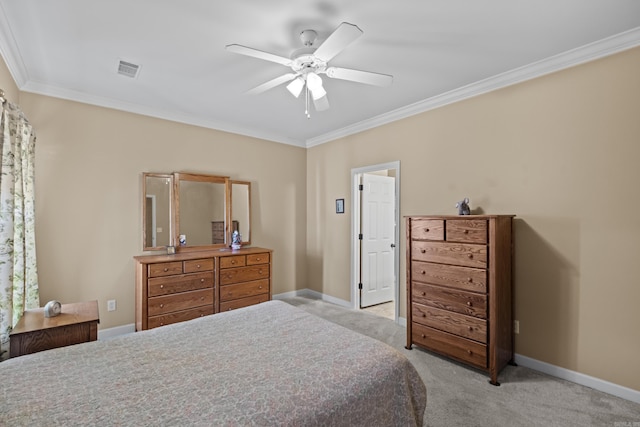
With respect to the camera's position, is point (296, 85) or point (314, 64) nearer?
point (314, 64)

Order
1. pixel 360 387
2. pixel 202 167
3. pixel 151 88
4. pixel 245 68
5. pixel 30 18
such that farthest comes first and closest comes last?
pixel 202 167 < pixel 151 88 < pixel 245 68 < pixel 30 18 < pixel 360 387

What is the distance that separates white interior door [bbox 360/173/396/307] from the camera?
448 cm

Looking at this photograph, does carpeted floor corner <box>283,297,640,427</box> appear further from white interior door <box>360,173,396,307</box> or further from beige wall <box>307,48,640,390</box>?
white interior door <box>360,173,396,307</box>

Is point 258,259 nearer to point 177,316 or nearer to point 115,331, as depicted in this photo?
point 177,316

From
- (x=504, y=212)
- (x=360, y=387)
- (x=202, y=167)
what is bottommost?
(x=360, y=387)

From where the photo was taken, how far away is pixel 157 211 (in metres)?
3.68

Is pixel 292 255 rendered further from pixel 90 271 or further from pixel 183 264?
pixel 90 271

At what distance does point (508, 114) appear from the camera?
286 cm

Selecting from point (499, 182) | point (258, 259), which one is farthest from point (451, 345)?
point (258, 259)

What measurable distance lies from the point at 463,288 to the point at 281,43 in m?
2.57

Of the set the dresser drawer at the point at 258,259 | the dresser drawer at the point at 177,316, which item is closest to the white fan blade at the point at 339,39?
the dresser drawer at the point at 258,259

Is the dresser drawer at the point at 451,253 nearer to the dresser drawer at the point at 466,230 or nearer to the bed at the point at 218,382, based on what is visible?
the dresser drawer at the point at 466,230

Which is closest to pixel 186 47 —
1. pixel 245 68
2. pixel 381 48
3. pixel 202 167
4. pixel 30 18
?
pixel 245 68

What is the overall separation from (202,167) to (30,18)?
7.23 ft
